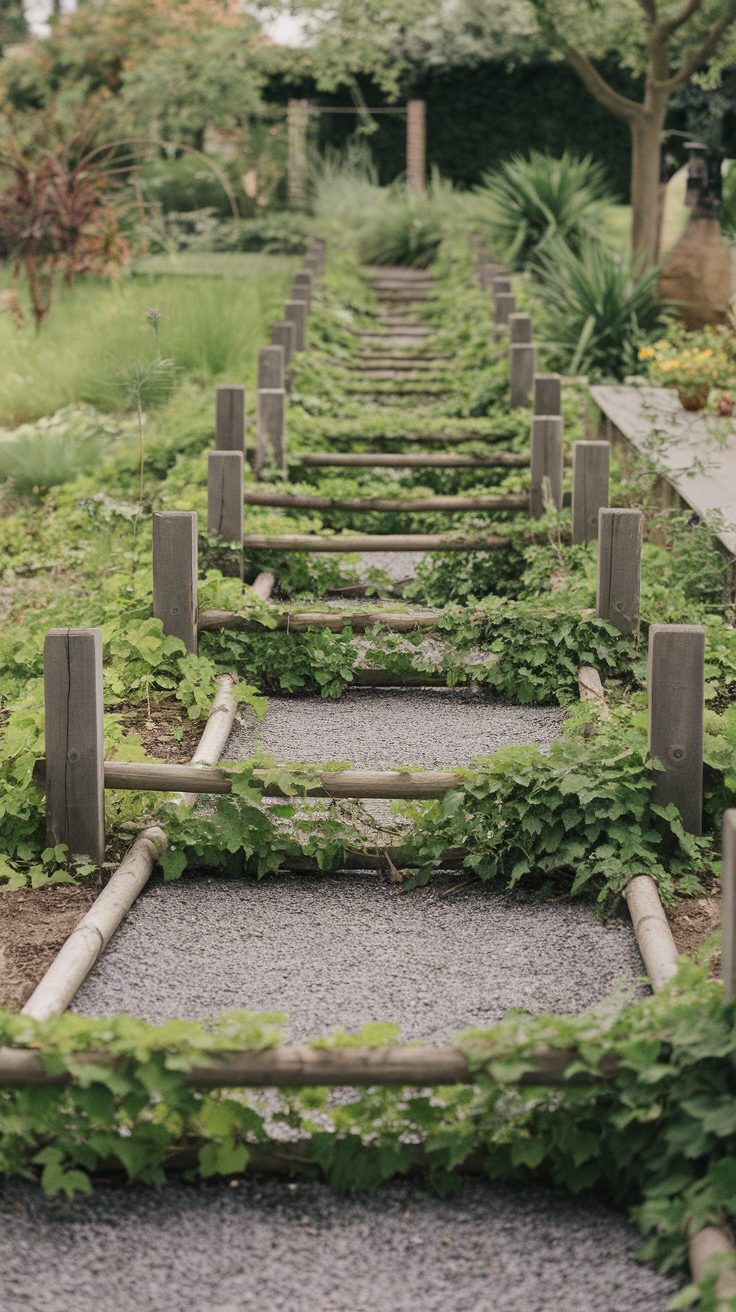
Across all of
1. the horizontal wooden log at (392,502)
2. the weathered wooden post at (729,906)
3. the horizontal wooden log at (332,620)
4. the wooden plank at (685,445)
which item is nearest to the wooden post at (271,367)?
the horizontal wooden log at (392,502)

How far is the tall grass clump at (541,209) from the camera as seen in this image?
605 inches

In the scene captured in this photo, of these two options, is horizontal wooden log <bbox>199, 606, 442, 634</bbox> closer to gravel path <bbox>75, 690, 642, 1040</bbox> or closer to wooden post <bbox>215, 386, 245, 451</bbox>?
gravel path <bbox>75, 690, 642, 1040</bbox>

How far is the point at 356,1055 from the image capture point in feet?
9.32

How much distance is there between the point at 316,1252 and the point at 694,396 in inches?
279

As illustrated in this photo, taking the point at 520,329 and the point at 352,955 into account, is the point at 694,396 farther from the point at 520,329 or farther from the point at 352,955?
the point at 352,955

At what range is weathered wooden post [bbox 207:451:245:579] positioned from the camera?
22.0ft

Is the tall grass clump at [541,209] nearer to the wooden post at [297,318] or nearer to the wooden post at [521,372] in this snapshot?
the wooden post at [297,318]

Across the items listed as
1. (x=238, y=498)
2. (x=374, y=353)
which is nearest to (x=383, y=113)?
(x=374, y=353)

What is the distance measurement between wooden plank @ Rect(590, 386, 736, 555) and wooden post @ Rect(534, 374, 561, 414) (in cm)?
42

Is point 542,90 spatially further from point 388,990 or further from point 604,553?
point 388,990

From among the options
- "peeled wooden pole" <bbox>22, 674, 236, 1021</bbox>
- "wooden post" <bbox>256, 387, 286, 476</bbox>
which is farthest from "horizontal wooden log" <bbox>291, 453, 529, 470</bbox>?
"peeled wooden pole" <bbox>22, 674, 236, 1021</bbox>

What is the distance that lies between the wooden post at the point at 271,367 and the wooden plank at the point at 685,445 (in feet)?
6.27

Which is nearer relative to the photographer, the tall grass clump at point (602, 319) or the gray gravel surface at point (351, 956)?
the gray gravel surface at point (351, 956)

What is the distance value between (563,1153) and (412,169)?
19310mm
